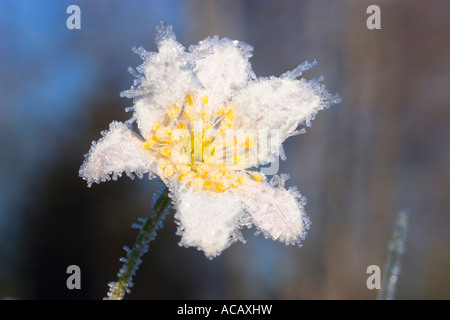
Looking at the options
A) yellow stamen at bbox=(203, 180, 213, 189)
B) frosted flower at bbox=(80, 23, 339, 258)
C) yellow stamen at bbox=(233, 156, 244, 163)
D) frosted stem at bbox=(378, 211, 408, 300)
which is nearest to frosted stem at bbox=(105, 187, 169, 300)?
frosted flower at bbox=(80, 23, 339, 258)

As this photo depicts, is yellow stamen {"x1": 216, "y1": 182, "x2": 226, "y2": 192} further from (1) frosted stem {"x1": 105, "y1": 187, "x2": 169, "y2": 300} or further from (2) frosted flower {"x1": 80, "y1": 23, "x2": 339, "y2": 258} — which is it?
(1) frosted stem {"x1": 105, "y1": 187, "x2": 169, "y2": 300}

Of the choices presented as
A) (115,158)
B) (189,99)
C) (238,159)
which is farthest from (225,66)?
(115,158)

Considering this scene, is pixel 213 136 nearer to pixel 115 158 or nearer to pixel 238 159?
pixel 238 159

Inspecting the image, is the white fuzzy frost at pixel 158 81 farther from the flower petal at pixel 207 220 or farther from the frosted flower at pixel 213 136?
the flower petal at pixel 207 220

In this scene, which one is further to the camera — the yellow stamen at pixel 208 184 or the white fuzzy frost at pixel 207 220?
the yellow stamen at pixel 208 184

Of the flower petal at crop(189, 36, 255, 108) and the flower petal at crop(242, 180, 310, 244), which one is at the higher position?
the flower petal at crop(189, 36, 255, 108)

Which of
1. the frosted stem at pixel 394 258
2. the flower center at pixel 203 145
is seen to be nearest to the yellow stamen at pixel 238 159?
the flower center at pixel 203 145
